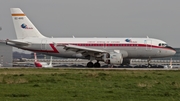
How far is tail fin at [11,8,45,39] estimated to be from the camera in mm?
54156

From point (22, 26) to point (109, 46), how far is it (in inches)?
481

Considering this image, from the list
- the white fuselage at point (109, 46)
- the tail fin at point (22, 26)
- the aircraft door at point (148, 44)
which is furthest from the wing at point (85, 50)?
the tail fin at point (22, 26)

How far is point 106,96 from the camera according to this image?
17.8 meters

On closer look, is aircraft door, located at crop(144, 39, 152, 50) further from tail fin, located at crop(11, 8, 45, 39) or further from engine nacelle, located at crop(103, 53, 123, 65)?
tail fin, located at crop(11, 8, 45, 39)

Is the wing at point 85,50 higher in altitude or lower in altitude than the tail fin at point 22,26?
lower

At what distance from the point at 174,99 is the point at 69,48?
34.2 m

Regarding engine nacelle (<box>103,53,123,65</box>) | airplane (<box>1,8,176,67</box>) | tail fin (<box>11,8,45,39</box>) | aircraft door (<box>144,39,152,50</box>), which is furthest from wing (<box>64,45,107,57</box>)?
tail fin (<box>11,8,45,39</box>)

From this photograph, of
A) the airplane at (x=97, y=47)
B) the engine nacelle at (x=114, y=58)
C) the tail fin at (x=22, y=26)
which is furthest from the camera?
the tail fin at (x=22, y=26)

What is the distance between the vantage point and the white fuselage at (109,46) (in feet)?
167

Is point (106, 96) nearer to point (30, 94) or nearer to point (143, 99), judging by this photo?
point (143, 99)

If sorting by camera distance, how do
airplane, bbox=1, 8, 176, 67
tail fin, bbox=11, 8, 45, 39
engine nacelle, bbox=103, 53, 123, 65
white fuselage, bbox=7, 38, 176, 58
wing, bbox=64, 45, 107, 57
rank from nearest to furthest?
engine nacelle, bbox=103, 53, 123, 65, wing, bbox=64, 45, 107, 57, airplane, bbox=1, 8, 176, 67, white fuselage, bbox=7, 38, 176, 58, tail fin, bbox=11, 8, 45, 39

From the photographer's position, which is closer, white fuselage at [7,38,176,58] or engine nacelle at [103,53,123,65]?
engine nacelle at [103,53,123,65]

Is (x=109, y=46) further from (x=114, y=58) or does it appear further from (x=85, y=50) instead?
(x=85, y=50)

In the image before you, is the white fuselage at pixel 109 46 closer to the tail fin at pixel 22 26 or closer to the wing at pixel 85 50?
the wing at pixel 85 50
